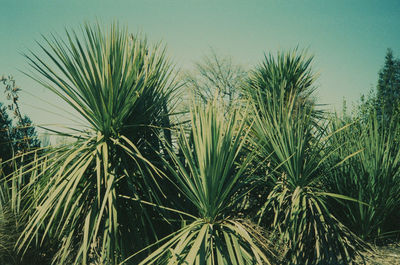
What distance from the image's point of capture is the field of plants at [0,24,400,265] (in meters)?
2.26

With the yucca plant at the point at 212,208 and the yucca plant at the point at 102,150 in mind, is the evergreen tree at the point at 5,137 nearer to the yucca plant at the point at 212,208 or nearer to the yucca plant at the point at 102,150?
the yucca plant at the point at 102,150

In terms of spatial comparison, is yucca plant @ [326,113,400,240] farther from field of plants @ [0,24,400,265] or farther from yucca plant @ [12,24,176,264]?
yucca plant @ [12,24,176,264]

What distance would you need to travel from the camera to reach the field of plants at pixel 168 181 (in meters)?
2.26

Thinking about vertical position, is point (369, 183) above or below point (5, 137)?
below

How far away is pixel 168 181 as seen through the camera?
121 inches

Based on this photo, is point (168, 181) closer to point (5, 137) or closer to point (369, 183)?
point (369, 183)

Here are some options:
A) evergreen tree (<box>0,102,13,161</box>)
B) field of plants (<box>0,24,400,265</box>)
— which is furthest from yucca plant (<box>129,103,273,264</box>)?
evergreen tree (<box>0,102,13,161</box>)

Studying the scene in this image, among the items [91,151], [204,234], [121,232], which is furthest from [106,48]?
[204,234]

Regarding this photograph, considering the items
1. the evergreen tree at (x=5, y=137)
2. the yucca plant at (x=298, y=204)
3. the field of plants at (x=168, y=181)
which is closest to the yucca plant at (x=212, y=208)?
the field of plants at (x=168, y=181)

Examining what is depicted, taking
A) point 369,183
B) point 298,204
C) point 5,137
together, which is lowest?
point 298,204

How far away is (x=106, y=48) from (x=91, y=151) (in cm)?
120

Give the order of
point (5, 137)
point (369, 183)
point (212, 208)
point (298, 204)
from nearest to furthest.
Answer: point (212, 208) → point (298, 204) → point (369, 183) → point (5, 137)

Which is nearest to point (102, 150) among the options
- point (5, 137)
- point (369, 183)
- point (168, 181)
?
point (168, 181)

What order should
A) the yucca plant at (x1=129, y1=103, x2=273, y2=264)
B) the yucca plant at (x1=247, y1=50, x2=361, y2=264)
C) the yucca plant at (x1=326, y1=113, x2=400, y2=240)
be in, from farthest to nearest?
the yucca plant at (x1=326, y1=113, x2=400, y2=240) < the yucca plant at (x1=247, y1=50, x2=361, y2=264) < the yucca plant at (x1=129, y1=103, x2=273, y2=264)
